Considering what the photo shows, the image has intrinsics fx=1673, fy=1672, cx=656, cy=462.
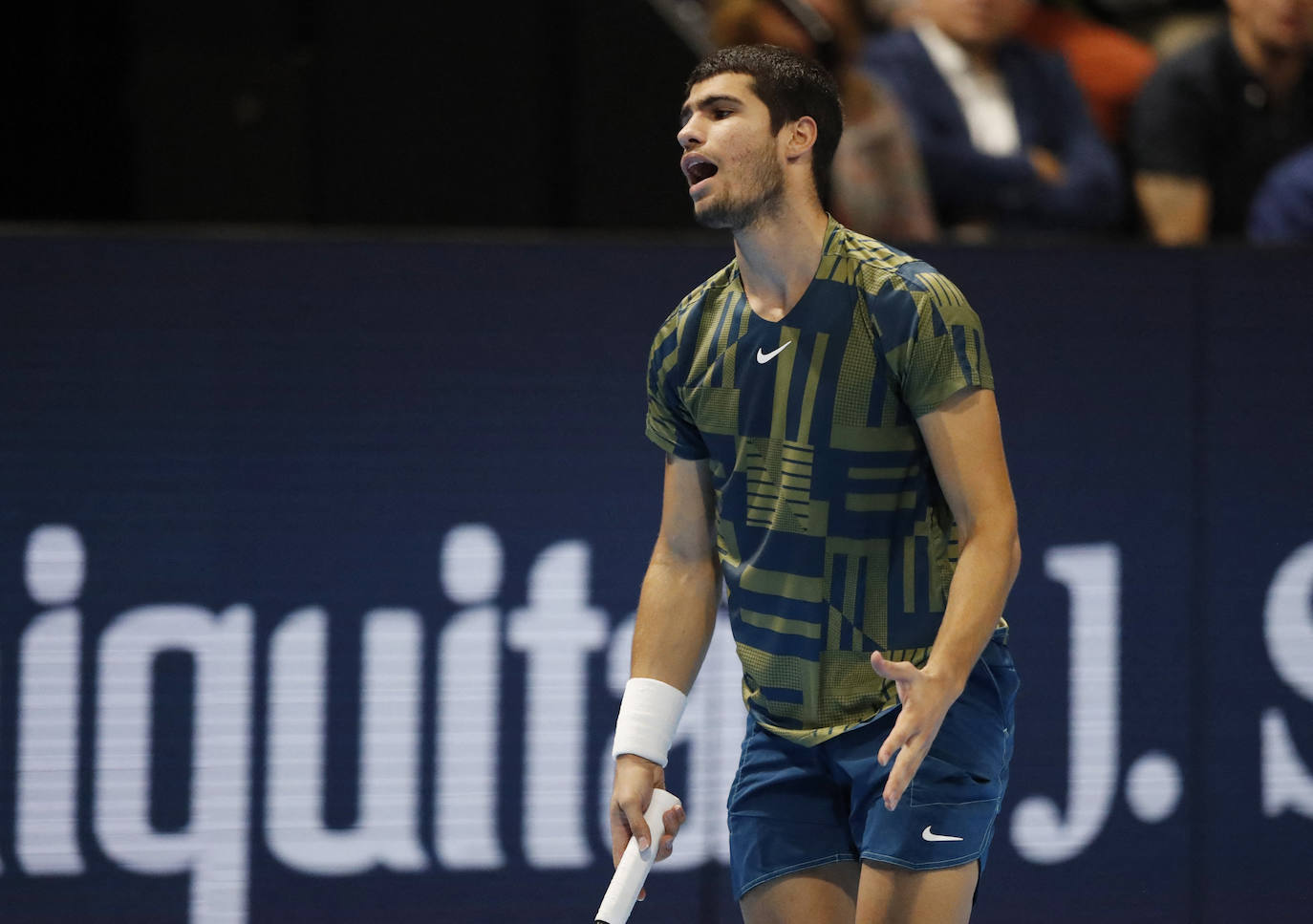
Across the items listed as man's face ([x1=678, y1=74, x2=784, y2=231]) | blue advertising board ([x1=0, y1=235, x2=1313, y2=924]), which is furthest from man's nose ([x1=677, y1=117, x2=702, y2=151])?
blue advertising board ([x1=0, y1=235, x2=1313, y2=924])

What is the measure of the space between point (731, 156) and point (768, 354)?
0.29 meters

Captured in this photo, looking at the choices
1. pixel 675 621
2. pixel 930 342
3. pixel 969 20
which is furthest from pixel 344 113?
pixel 930 342

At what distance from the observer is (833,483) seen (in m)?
2.42

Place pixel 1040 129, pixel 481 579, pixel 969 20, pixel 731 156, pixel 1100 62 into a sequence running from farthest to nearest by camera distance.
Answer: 1. pixel 1100 62
2. pixel 1040 129
3. pixel 969 20
4. pixel 481 579
5. pixel 731 156

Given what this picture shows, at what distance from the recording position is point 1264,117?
4742 mm

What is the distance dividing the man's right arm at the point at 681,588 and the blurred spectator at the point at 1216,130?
255 centimetres

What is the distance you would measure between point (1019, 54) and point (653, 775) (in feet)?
9.48

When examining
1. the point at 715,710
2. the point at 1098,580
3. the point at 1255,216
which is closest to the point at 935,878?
the point at 715,710

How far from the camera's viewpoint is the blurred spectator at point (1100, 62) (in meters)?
5.12

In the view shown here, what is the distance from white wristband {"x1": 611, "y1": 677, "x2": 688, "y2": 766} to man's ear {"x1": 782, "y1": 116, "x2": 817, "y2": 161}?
831 mm

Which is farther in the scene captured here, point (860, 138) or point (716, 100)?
point (860, 138)

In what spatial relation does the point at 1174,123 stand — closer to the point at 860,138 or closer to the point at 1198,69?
the point at 1198,69

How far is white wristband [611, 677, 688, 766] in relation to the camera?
2539 mm

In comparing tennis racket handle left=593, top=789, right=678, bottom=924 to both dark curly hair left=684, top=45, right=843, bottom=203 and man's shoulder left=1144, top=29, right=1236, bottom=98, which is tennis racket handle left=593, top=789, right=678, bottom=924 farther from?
man's shoulder left=1144, top=29, right=1236, bottom=98
